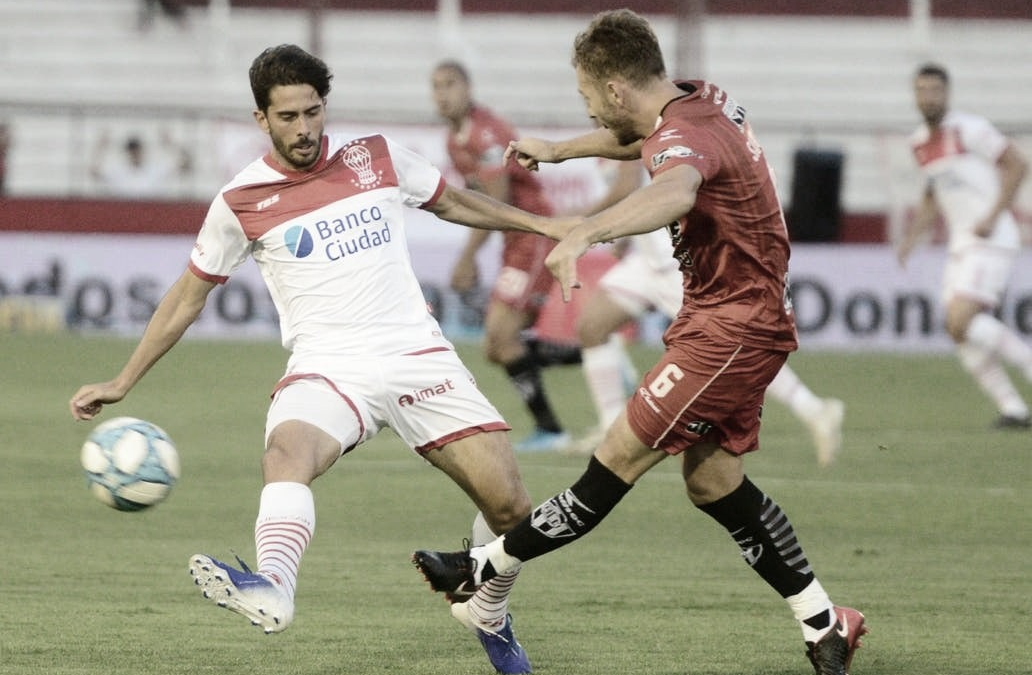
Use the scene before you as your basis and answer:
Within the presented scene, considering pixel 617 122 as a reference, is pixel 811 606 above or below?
below

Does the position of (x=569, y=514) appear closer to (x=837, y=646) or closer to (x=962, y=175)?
(x=837, y=646)

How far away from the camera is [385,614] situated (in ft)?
22.1

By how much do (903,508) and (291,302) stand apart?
459 centimetres

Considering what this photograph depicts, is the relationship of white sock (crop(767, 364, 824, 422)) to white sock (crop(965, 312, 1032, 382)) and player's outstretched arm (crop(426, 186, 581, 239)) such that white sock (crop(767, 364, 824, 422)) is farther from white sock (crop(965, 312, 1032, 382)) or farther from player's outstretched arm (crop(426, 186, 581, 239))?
player's outstretched arm (crop(426, 186, 581, 239))

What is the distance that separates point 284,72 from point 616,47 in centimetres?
114

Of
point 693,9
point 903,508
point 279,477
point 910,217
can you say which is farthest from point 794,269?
point 279,477

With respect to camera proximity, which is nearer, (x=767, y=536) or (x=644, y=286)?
(x=767, y=536)

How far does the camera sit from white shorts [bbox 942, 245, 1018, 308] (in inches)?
512

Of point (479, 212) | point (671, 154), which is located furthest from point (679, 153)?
point (479, 212)

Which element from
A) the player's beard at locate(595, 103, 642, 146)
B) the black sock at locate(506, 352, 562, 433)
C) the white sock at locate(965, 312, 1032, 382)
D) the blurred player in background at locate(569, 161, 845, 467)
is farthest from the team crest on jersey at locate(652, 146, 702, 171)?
the white sock at locate(965, 312, 1032, 382)

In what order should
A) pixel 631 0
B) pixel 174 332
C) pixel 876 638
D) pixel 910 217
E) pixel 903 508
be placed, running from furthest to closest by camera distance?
pixel 631 0, pixel 910 217, pixel 903 508, pixel 876 638, pixel 174 332

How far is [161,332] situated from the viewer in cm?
596

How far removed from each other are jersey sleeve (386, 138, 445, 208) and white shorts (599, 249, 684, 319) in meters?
4.67

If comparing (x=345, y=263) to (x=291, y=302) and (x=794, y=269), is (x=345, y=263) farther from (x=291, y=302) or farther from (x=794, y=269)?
(x=794, y=269)
